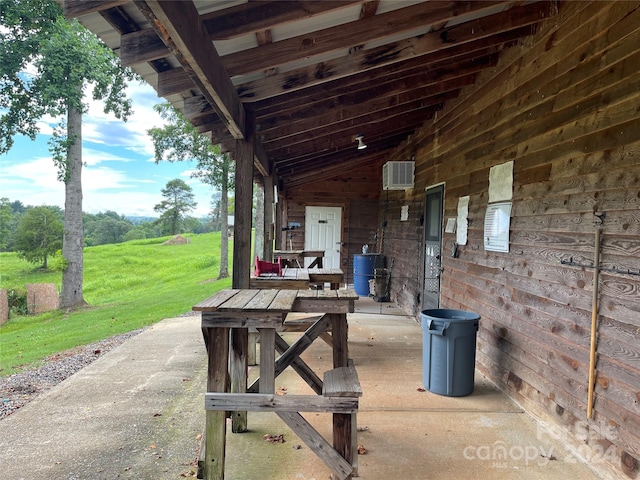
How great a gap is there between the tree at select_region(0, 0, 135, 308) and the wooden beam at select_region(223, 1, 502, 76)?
8.20 metres

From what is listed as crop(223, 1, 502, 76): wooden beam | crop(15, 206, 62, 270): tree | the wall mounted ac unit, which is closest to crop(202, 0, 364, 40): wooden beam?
crop(223, 1, 502, 76): wooden beam

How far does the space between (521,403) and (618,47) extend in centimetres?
239

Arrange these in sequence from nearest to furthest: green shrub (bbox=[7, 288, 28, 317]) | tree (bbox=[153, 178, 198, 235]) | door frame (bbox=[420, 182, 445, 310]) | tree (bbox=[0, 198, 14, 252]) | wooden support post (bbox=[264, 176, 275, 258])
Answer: door frame (bbox=[420, 182, 445, 310]) → wooden support post (bbox=[264, 176, 275, 258]) → green shrub (bbox=[7, 288, 28, 317]) → tree (bbox=[0, 198, 14, 252]) → tree (bbox=[153, 178, 198, 235])

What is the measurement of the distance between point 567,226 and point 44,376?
4938mm

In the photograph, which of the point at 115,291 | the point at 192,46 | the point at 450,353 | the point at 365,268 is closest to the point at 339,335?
the point at 450,353

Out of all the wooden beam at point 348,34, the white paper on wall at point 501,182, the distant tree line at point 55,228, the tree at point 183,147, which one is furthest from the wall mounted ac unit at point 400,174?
the distant tree line at point 55,228

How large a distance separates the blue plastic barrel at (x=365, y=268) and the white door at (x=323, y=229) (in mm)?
1149

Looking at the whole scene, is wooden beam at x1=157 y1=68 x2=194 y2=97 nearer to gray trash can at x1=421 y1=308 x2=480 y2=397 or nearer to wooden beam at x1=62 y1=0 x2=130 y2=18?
wooden beam at x1=62 y1=0 x2=130 y2=18

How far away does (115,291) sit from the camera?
1498cm

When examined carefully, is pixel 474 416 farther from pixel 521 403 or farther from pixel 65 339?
pixel 65 339

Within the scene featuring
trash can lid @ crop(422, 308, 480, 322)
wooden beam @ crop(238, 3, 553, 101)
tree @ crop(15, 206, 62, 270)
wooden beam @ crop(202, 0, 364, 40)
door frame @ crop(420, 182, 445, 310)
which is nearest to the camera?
wooden beam @ crop(202, 0, 364, 40)

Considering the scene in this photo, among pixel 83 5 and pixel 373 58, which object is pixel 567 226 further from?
pixel 83 5

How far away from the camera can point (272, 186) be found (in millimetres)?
6055

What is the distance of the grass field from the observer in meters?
6.33
